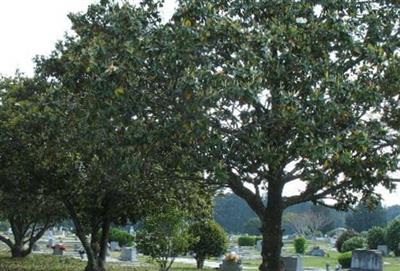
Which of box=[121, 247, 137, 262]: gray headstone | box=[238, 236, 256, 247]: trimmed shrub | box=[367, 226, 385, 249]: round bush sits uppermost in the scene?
box=[367, 226, 385, 249]: round bush

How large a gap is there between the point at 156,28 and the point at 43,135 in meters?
4.42

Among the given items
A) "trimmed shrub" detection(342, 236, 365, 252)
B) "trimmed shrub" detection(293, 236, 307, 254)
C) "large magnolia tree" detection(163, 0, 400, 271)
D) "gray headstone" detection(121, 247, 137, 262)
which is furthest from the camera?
"trimmed shrub" detection(293, 236, 307, 254)

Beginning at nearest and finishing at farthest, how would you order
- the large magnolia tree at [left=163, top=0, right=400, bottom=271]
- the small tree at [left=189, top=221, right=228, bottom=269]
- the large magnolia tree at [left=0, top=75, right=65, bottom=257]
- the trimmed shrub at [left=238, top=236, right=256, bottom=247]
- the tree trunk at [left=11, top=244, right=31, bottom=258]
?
1. the large magnolia tree at [left=163, top=0, right=400, bottom=271]
2. the large magnolia tree at [left=0, top=75, right=65, bottom=257]
3. the small tree at [left=189, top=221, right=228, bottom=269]
4. the tree trunk at [left=11, top=244, right=31, bottom=258]
5. the trimmed shrub at [left=238, top=236, right=256, bottom=247]

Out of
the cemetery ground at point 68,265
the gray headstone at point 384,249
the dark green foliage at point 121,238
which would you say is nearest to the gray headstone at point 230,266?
the cemetery ground at point 68,265

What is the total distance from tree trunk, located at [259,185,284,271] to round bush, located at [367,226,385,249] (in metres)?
33.9

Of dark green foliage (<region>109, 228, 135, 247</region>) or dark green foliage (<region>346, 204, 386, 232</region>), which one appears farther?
dark green foliage (<region>346, 204, 386, 232</region>)

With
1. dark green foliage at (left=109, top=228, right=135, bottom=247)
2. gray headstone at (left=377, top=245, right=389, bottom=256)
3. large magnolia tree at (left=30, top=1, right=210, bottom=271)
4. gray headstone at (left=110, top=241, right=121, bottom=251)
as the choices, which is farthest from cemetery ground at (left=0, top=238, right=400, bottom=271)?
large magnolia tree at (left=30, top=1, right=210, bottom=271)

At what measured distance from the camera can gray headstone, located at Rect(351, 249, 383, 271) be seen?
2272 cm

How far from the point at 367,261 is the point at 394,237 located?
66.3 feet

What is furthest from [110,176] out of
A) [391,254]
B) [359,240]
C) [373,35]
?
[391,254]

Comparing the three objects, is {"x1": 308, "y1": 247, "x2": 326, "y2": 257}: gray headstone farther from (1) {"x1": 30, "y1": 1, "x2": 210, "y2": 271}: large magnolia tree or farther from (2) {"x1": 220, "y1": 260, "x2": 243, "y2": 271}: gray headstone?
(1) {"x1": 30, "y1": 1, "x2": 210, "y2": 271}: large magnolia tree

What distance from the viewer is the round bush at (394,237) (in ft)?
136

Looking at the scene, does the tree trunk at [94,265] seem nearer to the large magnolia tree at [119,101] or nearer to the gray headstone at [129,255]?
the large magnolia tree at [119,101]

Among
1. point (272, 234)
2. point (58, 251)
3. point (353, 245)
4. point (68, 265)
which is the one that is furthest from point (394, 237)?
point (272, 234)
